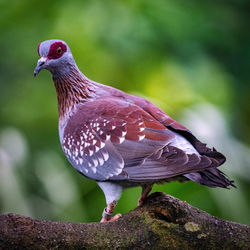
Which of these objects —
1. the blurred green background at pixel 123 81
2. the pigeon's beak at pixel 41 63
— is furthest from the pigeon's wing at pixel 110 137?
the blurred green background at pixel 123 81

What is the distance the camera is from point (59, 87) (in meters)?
4.06

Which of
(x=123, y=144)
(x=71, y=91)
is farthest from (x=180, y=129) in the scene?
(x=71, y=91)

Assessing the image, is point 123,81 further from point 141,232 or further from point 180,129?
point 141,232

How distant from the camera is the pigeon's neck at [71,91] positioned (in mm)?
3979

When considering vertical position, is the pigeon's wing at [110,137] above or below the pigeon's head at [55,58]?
below

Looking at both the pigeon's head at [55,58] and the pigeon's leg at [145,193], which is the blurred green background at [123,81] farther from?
the pigeon's head at [55,58]

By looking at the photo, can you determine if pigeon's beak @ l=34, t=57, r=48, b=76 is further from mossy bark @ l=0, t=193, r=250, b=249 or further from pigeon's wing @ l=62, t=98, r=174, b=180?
mossy bark @ l=0, t=193, r=250, b=249

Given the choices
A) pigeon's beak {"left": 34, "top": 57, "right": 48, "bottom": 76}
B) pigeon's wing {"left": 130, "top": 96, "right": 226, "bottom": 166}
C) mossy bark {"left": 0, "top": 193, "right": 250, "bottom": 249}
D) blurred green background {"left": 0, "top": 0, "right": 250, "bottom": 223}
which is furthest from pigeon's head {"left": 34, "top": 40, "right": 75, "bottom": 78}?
blurred green background {"left": 0, "top": 0, "right": 250, "bottom": 223}

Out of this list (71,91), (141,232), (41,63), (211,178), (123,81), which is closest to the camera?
(141,232)

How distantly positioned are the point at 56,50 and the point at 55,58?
0.23ft

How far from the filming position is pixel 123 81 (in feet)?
19.8

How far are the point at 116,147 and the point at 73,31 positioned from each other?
3276mm

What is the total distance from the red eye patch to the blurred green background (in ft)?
5.57

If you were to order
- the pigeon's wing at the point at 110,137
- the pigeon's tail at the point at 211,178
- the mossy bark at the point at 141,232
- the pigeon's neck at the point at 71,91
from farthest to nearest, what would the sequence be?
the pigeon's neck at the point at 71,91
the pigeon's wing at the point at 110,137
the pigeon's tail at the point at 211,178
the mossy bark at the point at 141,232
